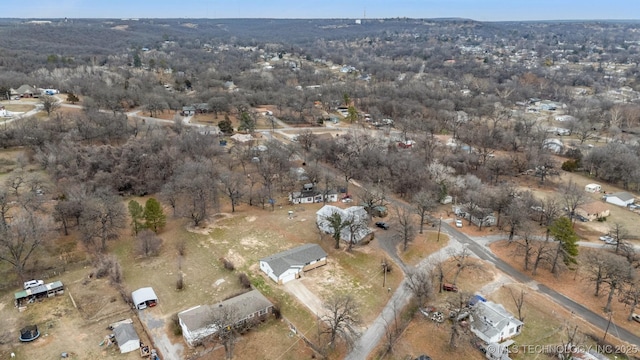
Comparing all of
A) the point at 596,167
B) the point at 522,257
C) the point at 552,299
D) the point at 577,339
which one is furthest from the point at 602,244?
the point at 596,167

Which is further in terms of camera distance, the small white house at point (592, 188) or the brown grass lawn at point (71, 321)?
the small white house at point (592, 188)

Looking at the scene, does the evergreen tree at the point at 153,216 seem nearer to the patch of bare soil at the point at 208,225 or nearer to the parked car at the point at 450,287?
the patch of bare soil at the point at 208,225

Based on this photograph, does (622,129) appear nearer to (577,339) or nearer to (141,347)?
(577,339)

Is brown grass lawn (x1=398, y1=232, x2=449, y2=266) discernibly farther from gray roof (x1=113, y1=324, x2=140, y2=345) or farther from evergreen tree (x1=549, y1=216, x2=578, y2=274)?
gray roof (x1=113, y1=324, x2=140, y2=345)

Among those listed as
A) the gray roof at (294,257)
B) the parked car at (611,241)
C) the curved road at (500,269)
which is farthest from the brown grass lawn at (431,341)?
the parked car at (611,241)

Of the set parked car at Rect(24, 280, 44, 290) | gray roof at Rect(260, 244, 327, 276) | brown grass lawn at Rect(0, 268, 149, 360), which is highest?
gray roof at Rect(260, 244, 327, 276)

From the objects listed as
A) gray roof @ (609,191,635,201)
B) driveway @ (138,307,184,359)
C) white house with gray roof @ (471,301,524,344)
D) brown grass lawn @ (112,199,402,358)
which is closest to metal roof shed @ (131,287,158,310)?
driveway @ (138,307,184,359)
